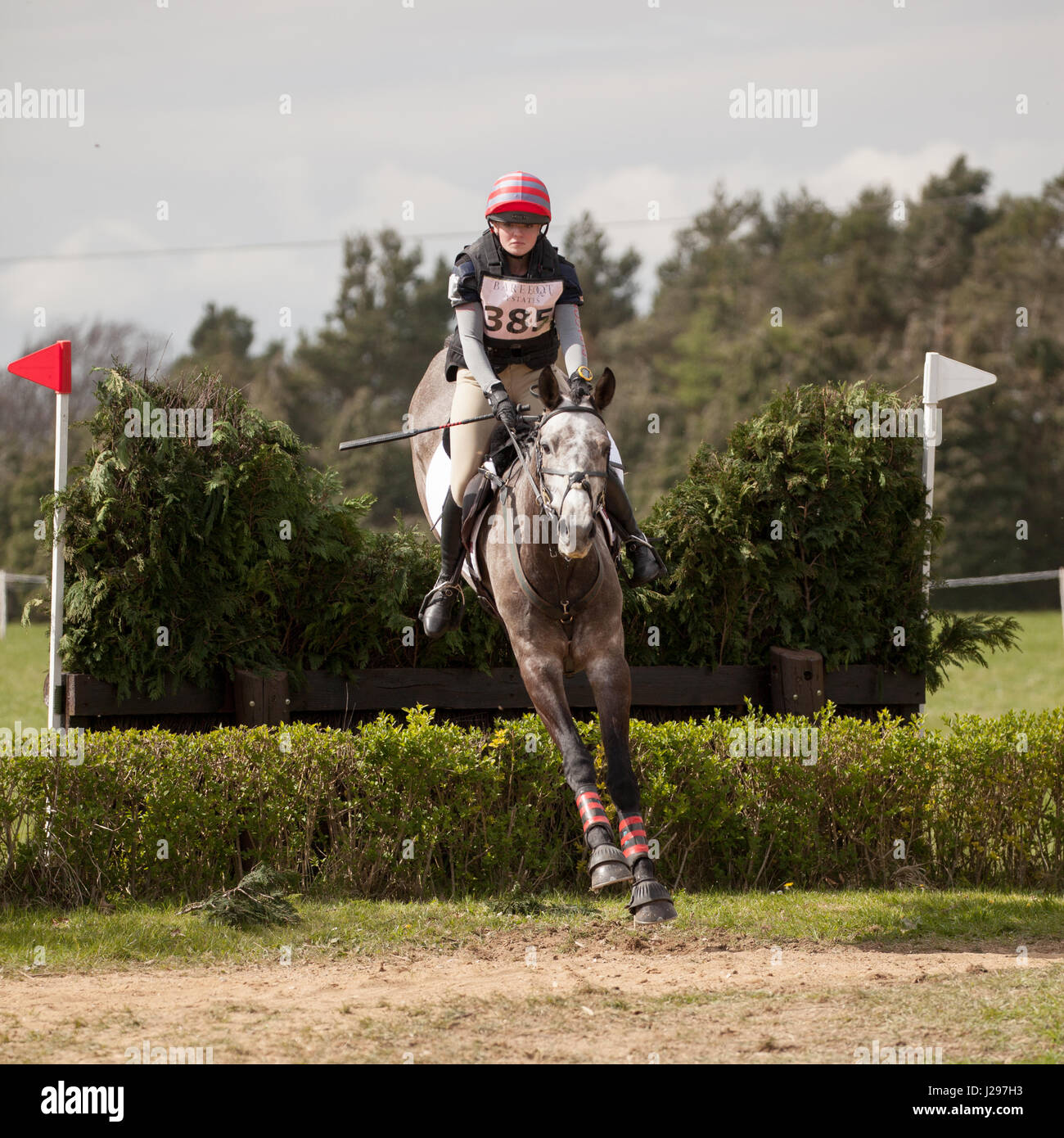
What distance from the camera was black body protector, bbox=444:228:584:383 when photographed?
24.0ft

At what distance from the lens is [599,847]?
5.92 metres

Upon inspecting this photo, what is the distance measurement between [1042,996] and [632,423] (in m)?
39.9

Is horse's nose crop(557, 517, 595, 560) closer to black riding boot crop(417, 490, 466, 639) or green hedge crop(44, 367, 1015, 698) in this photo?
black riding boot crop(417, 490, 466, 639)

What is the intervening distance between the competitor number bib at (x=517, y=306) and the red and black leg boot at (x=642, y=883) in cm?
304

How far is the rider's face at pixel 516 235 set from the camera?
714 cm

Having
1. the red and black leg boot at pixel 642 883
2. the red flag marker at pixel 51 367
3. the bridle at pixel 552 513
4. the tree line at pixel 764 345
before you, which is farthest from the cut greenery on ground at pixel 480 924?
the tree line at pixel 764 345

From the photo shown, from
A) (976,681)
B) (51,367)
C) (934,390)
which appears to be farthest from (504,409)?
(976,681)

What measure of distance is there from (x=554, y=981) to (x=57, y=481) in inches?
197

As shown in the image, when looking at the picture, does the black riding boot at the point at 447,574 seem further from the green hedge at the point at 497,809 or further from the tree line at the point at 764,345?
the tree line at the point at 764,345

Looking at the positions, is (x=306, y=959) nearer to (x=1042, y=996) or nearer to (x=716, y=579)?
(x=1042, y=996)

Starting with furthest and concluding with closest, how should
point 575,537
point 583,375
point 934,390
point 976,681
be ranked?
point 976,681 < point 934,390 < point 583,375 < point 575,537

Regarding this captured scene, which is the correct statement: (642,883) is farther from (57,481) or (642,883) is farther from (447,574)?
(57,481)

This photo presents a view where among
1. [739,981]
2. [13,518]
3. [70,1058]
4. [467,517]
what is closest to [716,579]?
[467,517]

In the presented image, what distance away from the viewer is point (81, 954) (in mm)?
6480
